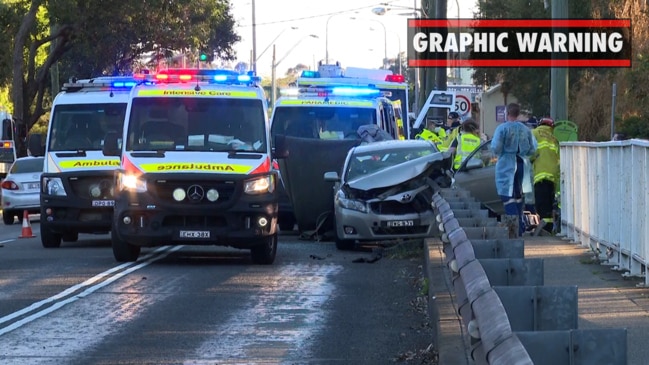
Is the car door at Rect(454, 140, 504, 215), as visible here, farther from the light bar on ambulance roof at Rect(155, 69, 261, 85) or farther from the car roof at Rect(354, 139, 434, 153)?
the light bar on ambulance roof at Rect(155, 69, 261, 85)

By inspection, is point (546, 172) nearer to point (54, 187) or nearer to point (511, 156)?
point (511, 156)

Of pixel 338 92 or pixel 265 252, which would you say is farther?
pixel 338 92

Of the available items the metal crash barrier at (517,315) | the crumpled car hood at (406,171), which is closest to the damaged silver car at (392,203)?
the crumpled car hood at (406,171)

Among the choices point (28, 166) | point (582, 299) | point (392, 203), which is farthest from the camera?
point (28, 166)

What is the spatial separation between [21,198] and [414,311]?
1790cm

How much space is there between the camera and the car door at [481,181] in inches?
717

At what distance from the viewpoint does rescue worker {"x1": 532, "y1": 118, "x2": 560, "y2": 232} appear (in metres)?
18.0

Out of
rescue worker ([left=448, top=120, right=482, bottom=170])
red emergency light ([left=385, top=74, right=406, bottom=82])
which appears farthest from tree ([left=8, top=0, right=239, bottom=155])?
rescue worker ([left=448, top=120, right=482, bottom=170])

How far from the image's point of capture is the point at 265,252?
15.2 meters

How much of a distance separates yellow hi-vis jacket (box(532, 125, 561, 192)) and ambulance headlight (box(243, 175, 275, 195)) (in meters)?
4.89

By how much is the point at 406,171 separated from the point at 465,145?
3245 mm

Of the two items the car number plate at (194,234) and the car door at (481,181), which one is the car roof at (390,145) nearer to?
the car door at (481,181)

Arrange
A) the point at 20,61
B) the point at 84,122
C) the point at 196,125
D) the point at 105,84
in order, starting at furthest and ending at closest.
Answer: the point at 20,61, the point at 105,84, the point at 84,122, the point at 196,125

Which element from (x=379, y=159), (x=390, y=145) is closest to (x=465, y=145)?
(x=390, y=145)
